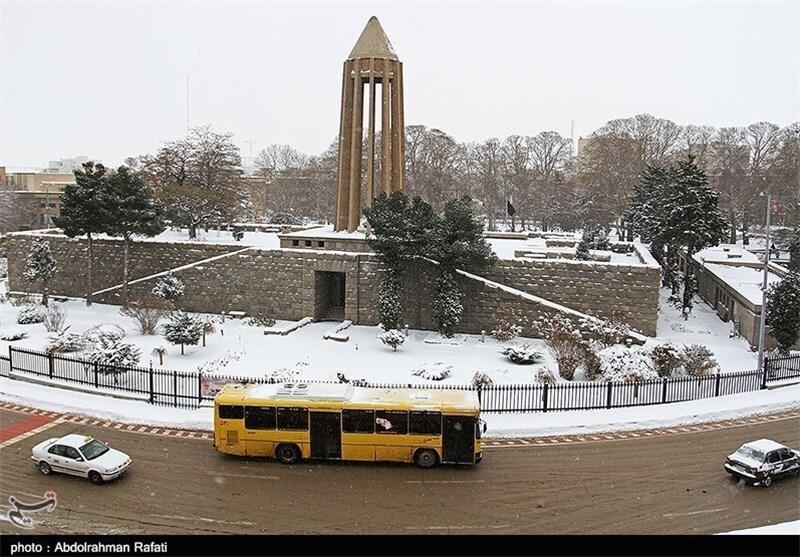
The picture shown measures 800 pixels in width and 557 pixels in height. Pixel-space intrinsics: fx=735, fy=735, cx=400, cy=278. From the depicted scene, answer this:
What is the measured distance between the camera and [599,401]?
20.6 metres

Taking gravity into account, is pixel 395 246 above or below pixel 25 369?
above

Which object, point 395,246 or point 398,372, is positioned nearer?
point 398,372

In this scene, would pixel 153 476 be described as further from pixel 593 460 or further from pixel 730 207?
pixel 730 207

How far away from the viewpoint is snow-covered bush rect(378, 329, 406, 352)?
26962mm

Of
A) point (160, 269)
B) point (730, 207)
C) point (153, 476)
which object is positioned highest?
point (730, 207)

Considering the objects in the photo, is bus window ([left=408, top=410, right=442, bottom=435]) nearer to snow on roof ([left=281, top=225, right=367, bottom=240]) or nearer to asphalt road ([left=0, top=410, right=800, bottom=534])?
asphalt road ([left=0, top=410, right=800, bottom=534])

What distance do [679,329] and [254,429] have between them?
20.8 meters

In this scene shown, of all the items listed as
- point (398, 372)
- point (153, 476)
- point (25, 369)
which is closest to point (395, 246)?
point (398, 372)

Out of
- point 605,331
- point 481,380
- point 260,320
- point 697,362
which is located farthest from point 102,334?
point 697,362

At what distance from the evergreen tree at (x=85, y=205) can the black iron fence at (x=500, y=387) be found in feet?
37.7

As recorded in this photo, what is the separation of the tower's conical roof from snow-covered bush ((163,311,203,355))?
15.8 metres

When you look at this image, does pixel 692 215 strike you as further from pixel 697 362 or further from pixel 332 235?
pixel 332 235

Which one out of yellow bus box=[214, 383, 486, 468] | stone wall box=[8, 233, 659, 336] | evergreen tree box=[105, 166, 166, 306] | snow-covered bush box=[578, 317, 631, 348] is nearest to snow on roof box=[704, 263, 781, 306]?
stone wall box=[8, 233, 659, 336]

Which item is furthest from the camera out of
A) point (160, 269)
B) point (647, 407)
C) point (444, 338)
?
point (160, 269)
